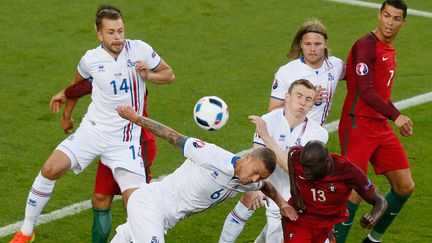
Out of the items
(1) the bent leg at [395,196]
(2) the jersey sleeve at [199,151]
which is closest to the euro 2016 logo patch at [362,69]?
(1) the bent leg at [395,196]

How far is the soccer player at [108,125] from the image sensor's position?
9453mm

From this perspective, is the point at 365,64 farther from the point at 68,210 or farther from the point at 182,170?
the point at 68,210

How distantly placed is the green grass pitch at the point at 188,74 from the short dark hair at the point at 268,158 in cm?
211

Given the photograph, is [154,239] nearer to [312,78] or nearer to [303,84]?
[303,84]

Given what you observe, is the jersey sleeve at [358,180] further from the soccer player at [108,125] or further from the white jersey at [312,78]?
the soccer player at [108,125]

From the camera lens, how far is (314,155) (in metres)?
7.95

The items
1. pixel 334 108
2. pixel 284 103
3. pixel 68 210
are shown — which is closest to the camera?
pixel 284 103

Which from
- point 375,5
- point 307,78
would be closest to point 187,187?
A: point 307,78

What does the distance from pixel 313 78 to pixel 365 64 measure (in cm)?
49

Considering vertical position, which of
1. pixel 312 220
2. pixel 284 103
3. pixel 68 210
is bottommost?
pixel 68 210

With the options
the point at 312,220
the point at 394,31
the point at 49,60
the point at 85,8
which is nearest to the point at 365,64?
the point at 394,31

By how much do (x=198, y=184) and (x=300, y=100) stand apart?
1.19 meters

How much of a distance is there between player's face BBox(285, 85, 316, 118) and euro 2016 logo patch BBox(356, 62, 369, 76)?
2.50ft

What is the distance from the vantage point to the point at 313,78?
9438mm
